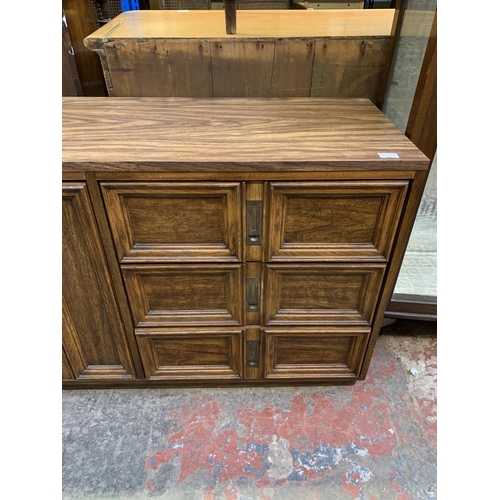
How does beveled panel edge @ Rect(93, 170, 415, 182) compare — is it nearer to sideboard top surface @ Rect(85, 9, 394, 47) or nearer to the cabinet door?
the cabinet door

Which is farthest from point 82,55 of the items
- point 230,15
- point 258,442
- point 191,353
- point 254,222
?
point 258,442

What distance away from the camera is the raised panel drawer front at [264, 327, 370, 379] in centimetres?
113

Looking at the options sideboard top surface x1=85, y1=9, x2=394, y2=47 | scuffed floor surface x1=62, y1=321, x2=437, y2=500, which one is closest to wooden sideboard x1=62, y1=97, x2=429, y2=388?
scuffed floor surface x1=62, y1=321, x2=437, y2=500

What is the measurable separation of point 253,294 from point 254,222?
0.78ft

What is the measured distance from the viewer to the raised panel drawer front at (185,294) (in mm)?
983

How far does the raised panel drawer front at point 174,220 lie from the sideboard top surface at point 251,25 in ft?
2.10

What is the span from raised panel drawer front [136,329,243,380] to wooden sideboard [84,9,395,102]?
2.70 feet

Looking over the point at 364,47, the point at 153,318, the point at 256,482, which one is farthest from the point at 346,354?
the point at 364,47

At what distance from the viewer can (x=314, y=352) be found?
3.94ft

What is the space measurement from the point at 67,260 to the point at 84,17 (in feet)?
4.15

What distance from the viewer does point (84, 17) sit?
1612mm

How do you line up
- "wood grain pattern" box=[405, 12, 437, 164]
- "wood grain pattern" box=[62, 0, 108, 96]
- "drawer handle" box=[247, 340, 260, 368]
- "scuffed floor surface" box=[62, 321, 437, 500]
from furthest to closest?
"wood grain pattern" box=[62, 0, 108, 96] → "drawer handle" box=[247, 340, 260, 368] → "scuffed floor surface" box=[62, 321, 437, 500] → "wood grain pattern" box=[405, 12, 437, 164]

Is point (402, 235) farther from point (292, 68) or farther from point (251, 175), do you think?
point (292, 68)

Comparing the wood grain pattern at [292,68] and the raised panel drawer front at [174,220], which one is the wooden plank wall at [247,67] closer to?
the wood grain pattern at [292,68]
